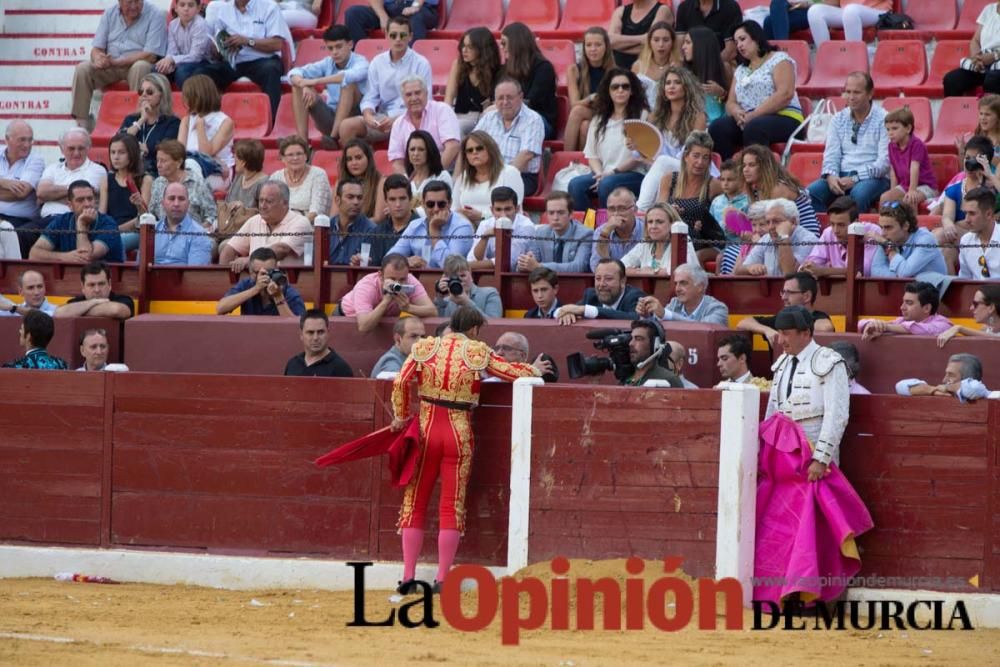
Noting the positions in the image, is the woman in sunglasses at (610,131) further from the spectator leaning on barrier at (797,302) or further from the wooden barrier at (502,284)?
the spectator leaning on barrier at (797,302)

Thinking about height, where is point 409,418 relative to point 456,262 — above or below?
below

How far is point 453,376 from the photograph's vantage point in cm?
864

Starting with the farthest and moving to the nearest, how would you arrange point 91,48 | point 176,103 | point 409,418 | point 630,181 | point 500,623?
point 91,48 → point 176,103 → point 630,181 → point 409,418 → point 500,623

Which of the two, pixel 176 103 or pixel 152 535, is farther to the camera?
pixel 176 103

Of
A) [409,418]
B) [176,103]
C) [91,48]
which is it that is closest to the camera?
[409,418]

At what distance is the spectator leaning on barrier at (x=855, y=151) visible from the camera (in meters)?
11.2

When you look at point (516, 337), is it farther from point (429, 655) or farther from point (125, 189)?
point (125, 189)

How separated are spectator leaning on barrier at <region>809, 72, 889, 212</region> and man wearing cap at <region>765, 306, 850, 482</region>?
117 inches

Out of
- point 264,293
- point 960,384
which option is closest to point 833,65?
point 264,293

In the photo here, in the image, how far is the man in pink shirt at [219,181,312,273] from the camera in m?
10.9

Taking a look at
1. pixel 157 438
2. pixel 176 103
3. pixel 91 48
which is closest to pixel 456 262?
pixel 157 438

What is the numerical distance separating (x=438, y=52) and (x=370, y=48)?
488mm

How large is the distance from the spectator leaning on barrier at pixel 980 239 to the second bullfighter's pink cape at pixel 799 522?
1.83 meters

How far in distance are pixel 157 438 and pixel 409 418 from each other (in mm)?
1545
